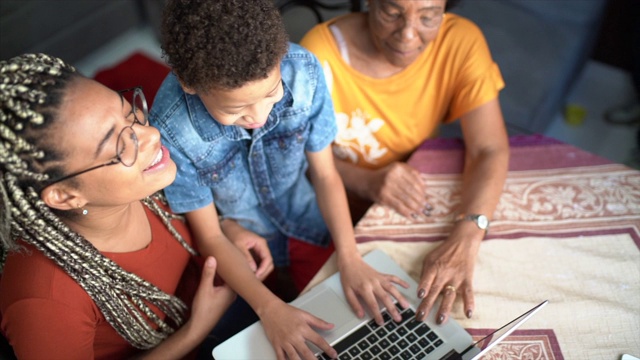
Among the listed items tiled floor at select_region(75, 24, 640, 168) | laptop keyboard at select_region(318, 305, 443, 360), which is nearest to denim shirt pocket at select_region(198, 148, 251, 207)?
laptop keyboard at select_region(318, 305, 443, 360)

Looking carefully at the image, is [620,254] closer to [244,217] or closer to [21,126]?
[244,217]

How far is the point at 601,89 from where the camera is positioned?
8.67 ft

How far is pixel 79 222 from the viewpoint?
3.38 feet

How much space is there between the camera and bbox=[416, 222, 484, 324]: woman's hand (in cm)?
110

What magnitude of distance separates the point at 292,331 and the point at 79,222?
0.45 m

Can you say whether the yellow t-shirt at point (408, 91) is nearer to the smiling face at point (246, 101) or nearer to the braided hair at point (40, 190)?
the smiling face at point (246, 101)

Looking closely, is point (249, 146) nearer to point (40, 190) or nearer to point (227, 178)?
point (227, 178)

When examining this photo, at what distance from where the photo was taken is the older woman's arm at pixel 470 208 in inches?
44.2

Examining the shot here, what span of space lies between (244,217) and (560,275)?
0.75m

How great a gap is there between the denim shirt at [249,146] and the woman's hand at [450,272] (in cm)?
36

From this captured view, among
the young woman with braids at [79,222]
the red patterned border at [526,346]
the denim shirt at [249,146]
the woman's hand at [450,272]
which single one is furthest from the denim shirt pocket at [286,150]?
the red patterned border at [526,346]

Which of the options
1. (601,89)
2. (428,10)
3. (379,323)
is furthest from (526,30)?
(379,323)

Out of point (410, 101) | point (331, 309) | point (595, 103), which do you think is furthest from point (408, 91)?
point (595, 103)

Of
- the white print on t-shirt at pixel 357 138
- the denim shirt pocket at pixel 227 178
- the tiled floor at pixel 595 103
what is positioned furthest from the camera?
the tiled floor at pixel 595 103
